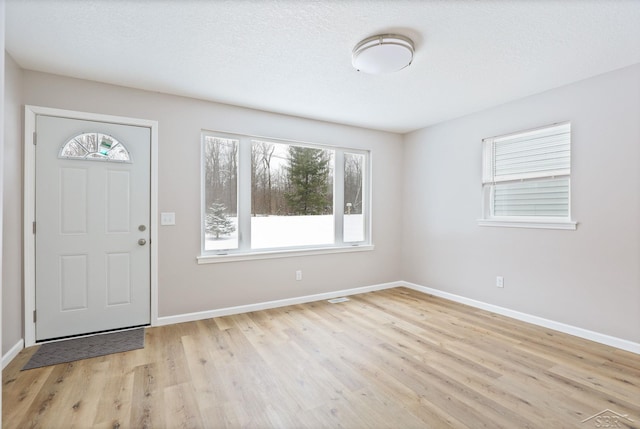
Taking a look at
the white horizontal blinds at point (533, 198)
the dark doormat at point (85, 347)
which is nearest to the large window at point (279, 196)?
the dark doormat at point (85, 347)

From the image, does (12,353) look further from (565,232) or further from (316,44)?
(565,232)

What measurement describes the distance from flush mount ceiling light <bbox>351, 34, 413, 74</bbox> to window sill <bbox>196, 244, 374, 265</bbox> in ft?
7.88

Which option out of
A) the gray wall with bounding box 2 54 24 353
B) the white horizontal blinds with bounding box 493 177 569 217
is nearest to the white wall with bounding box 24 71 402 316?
the gray wall with bounding box 2 54 24 353

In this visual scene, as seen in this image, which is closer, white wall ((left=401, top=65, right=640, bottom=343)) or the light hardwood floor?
the light hardwood floor

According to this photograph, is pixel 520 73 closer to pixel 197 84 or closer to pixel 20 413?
pixel 197 84

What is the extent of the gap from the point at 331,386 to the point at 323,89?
9.06 ft

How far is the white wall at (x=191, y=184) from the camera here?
317 cm

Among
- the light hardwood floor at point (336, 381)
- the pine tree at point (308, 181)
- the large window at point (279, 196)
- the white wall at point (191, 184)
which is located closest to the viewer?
the light hardwood floor at point (336, 381)

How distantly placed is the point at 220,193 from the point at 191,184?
1.16ft

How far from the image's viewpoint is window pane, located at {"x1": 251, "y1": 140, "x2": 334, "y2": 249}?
413 cm

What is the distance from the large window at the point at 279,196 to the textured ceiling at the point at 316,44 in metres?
0.75

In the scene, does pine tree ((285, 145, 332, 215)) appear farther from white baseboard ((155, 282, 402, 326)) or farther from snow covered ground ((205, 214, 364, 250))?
white baseboard ((155, 282, 402, 326))

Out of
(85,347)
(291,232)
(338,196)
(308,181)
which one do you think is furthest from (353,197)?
(85,347)

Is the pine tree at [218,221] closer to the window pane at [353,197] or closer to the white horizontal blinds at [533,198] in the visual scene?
the window pane at [353,197]
